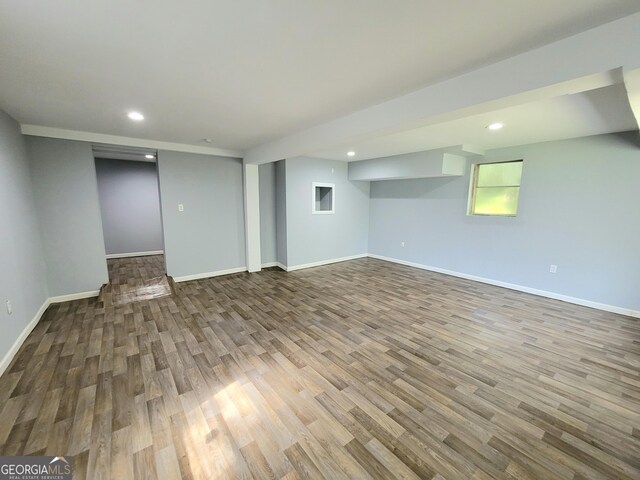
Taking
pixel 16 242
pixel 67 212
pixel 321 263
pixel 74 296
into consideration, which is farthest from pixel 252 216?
pixel 16 242

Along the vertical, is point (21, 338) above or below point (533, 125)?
below

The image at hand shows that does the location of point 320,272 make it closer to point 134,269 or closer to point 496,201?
point 496,201

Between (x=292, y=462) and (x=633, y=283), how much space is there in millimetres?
4782

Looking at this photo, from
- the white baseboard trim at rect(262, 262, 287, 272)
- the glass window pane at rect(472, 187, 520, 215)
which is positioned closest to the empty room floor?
the glass window pane at rect(472, 187, 520, 215)

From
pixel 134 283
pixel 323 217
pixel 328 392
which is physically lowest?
pixel 328 392

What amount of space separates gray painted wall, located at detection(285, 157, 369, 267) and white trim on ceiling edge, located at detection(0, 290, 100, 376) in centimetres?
340

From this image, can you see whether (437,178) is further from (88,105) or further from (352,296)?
(88,105)

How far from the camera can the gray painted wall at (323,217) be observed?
17.7 ft

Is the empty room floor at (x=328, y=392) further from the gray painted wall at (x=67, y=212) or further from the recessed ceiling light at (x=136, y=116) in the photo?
the recessed ceiling light at (x=136, y=116)

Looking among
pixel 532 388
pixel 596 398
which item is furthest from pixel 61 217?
pixel 596 398

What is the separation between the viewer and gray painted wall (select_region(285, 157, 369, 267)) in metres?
5.40

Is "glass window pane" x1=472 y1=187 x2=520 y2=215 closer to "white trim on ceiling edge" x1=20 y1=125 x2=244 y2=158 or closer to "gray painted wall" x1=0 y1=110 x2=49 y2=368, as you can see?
"white trim on ceiling edge" x1=20 y1=125 x2=244 y2=158

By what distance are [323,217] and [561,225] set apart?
163 inches

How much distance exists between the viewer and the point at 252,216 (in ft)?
17.3
